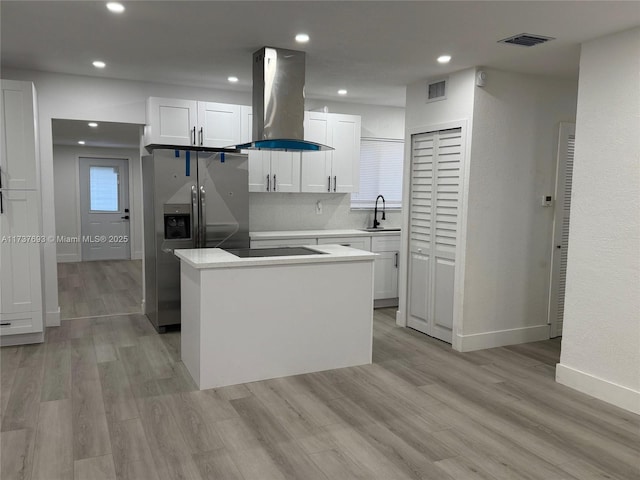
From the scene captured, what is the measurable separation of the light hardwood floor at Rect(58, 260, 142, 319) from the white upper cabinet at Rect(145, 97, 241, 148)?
6.87 ft

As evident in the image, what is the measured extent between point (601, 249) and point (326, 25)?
94.4 inches

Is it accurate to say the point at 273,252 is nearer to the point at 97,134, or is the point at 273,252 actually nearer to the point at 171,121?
the point at 171,121

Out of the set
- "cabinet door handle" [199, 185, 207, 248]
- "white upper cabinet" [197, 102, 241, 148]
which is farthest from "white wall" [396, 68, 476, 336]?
"cabinet door handle" [199, 185, 207, 248]

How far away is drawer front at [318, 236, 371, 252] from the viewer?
5.58 metres

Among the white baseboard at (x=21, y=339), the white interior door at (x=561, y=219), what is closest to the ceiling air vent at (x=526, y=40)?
the white interior door at (x=561, y=219)

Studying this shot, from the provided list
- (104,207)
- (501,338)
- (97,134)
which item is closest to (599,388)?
(501,338)

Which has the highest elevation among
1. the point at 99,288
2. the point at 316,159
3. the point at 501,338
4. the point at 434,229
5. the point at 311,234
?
the point at 316,159

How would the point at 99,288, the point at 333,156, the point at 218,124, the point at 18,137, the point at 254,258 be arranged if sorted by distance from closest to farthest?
the point at 254,258
the point at 18,137
the point at 218,124
the point at 333,156
the point at 99,288

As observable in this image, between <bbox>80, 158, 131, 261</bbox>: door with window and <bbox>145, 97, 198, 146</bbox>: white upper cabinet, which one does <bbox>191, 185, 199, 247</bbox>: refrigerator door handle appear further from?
<bbox>80, 158, 131, 261</bbox>: door with window

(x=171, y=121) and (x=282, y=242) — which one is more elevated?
(x=171, y=121)

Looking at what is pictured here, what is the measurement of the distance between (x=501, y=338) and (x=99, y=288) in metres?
5.37

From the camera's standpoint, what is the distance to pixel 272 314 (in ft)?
12.0

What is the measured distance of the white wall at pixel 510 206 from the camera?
171 inches

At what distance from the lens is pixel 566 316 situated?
3678 millimetres
